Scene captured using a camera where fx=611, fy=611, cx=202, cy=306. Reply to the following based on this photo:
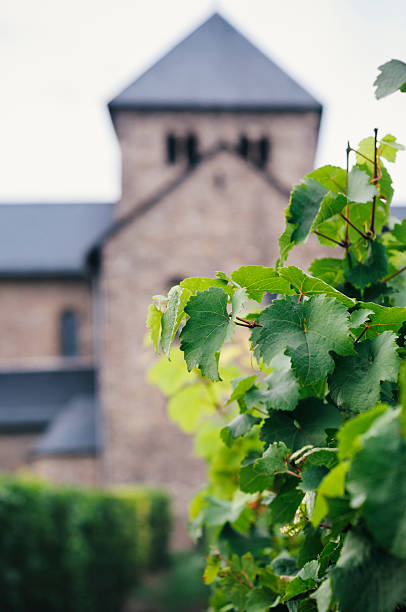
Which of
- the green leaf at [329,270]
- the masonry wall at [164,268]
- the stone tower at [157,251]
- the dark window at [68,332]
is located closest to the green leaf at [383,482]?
the green leaf at [329,270]

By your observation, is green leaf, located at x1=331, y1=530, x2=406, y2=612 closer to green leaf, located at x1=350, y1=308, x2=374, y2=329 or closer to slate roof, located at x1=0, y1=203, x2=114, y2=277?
green leaf, located at x1=350, y1=308, x2=374, y2=329

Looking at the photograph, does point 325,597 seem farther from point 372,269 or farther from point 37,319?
point 37,319

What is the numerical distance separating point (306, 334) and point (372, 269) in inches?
13.5

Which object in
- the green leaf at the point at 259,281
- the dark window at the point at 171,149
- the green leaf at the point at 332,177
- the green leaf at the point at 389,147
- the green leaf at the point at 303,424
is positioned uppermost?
the green leaf at the point at 389,147

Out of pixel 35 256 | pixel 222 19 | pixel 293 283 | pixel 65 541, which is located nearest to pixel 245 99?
pixel 222 19

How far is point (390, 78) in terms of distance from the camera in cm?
93

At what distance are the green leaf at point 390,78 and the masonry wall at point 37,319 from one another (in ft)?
58.5

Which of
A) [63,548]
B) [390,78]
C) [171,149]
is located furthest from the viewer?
[171,149]

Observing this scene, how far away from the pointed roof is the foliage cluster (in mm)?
17056

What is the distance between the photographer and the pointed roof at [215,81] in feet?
57.0

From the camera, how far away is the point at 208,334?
858 millimetres

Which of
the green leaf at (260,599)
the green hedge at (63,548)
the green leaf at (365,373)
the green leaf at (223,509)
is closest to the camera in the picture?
the green leaf at (365,373)

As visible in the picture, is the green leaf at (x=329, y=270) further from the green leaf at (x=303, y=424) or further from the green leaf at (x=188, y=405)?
the green leaf at (x=188, y=405)

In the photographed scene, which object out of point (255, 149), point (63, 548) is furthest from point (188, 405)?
point (255, 149)
